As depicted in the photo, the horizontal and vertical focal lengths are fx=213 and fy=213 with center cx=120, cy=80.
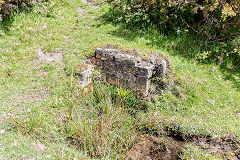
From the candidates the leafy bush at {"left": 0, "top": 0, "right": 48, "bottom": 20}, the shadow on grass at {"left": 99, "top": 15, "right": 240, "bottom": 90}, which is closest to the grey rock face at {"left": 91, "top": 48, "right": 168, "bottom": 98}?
the shadow on grass at {"left": 99, "top": 15, "right": 240, "bottom": 90}

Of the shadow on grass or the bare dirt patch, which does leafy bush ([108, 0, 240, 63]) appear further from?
the bare dirt patch

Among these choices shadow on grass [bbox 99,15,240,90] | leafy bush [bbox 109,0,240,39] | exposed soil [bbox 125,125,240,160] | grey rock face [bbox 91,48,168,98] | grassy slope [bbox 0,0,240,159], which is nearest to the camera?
grassy slope [bbox 0,0,240,159]

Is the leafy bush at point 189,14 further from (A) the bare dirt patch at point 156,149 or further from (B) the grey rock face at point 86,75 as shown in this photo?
(A) the bare dirt patch at point 156,149

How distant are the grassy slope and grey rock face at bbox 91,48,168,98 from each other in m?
0.43

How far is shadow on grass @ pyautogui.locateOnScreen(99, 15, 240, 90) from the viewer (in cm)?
575

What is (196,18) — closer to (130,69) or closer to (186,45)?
(186,45)

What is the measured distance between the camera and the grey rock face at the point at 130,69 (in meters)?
5.00

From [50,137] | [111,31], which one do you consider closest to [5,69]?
[50,137]

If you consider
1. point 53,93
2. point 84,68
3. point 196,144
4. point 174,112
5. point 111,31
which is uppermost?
point 111,31

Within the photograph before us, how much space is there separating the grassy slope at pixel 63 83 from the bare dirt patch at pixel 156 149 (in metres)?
0.44

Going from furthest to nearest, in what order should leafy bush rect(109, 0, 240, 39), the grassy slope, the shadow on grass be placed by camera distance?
the shadow on grass → leafy bush rect(109, 0, 240, 39) → the grassy slope

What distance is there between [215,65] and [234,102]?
122 centimetres

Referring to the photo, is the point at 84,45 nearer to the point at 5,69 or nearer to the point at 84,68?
the point at 84,68

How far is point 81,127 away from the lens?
3691 millimetres
